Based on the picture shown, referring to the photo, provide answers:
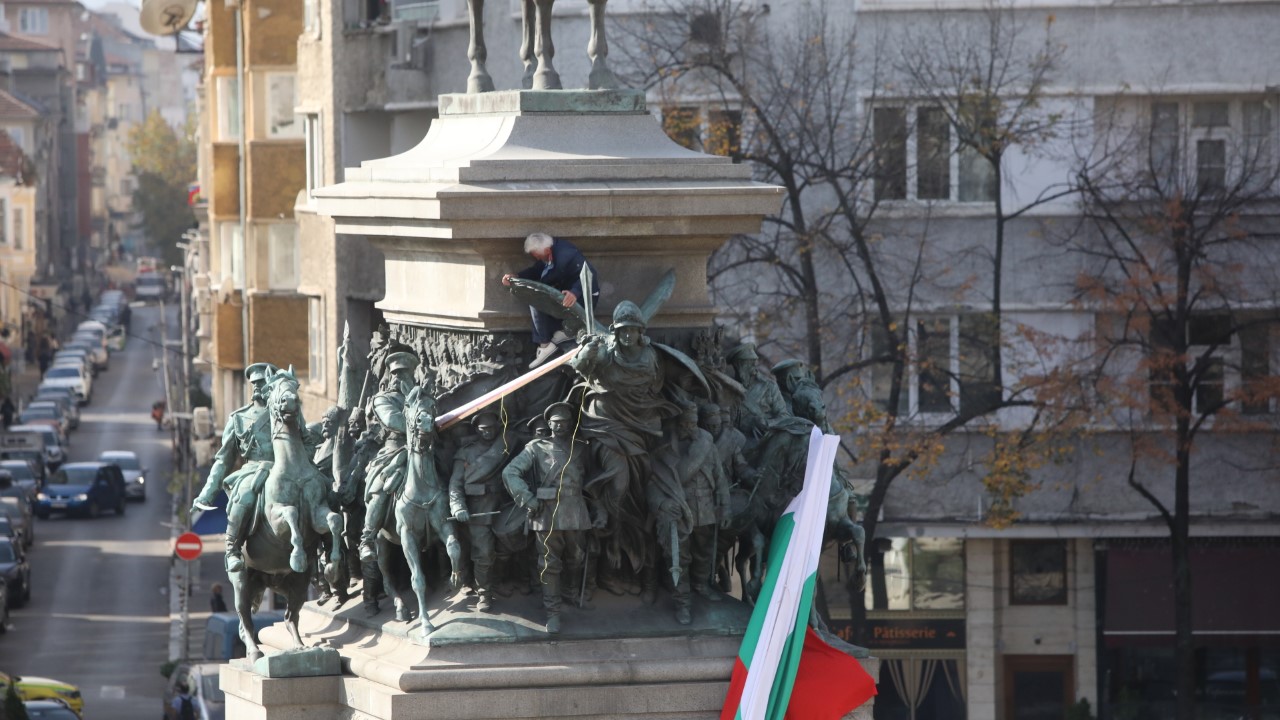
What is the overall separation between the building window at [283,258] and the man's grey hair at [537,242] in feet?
129

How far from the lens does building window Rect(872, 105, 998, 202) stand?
40.5m

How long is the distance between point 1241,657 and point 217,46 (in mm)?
25083

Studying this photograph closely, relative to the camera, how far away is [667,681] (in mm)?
14219

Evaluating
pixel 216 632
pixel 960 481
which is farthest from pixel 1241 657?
pixel 216 632

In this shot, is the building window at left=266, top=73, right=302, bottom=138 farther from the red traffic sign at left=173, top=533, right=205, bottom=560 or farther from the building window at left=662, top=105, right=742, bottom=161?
the building window at left=662, top=105, right=742, bottom=161

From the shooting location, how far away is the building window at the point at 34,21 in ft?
632

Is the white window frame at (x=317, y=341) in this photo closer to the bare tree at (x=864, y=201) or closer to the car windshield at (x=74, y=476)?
the bare tree at (x=864, y=201)

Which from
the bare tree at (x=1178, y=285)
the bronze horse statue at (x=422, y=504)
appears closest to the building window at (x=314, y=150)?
the bare tree at (x=1178, y=285)

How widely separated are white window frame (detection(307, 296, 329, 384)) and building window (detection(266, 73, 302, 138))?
583 centimetres

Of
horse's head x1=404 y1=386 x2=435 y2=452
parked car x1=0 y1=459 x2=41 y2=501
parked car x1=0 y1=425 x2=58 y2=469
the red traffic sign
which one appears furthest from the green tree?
horse's head x1=404 y1=386 x2=435 y2=452

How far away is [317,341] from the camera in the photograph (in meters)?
46.8

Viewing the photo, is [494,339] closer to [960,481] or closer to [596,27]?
[596,27]

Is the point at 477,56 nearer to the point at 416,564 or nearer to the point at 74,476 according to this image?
the point at 416,564

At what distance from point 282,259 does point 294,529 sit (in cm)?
3925
